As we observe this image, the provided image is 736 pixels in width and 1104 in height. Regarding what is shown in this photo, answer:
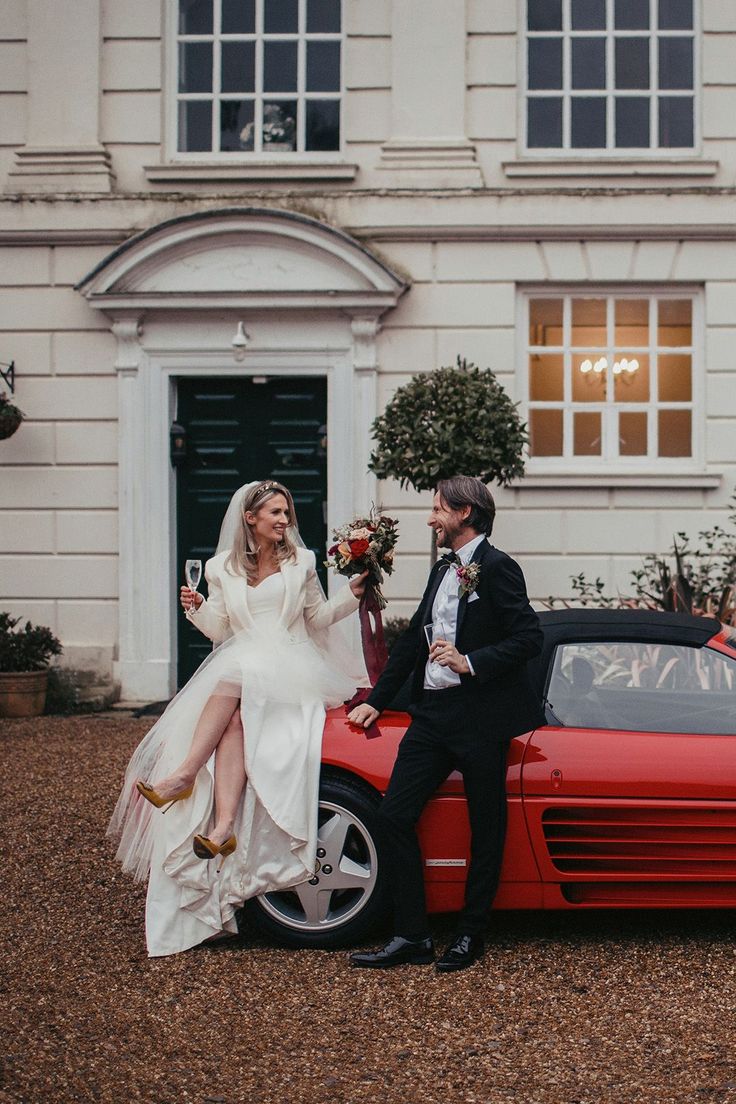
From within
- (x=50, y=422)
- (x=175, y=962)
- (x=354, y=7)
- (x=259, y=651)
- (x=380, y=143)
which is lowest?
(x=175, y=962)

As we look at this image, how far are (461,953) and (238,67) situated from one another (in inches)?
367

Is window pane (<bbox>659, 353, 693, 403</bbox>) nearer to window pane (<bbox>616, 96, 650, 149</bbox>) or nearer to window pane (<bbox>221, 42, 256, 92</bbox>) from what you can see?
window pane (<bbox>616, 96, 650, 149</bbox>)

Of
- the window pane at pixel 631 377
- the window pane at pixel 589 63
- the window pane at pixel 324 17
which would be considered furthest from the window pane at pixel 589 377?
the window pane at pixel 324 17

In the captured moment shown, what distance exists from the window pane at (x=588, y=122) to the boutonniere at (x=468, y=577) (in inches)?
304

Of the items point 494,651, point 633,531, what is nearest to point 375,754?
point 494,651

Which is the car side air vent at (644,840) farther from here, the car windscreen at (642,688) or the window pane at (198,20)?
the window pane at (198,20)

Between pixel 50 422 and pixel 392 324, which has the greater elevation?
pixel 392 324

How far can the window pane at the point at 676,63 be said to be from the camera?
38.0ft

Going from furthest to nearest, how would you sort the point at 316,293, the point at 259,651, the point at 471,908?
the point at 316,293 → the point at 259,651 → the point at 471,908

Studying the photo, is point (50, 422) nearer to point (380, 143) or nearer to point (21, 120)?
point (21, 120)

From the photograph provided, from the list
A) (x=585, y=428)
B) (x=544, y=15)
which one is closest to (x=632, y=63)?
(x=544, y=15)

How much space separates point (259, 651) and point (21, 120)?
318 inches

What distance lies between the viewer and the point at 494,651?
4.84 m

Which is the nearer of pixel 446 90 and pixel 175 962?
pixel 175 962
